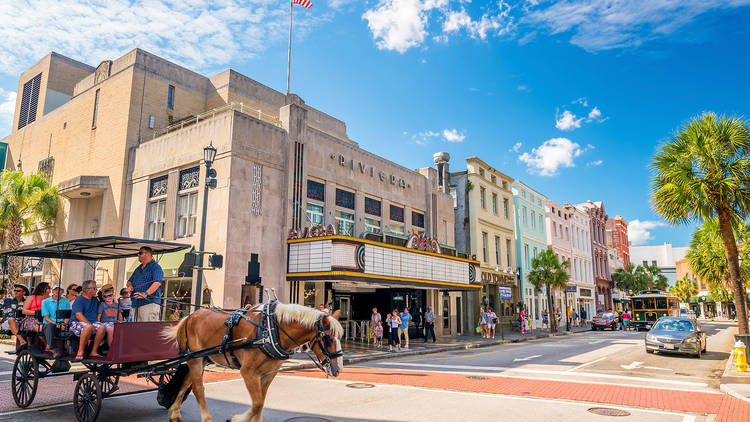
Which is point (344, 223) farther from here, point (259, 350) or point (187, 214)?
point (259, 350)

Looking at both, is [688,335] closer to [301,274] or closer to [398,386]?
[398,386]

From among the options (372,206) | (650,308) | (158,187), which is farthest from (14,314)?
(650,308)

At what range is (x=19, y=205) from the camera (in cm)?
2602

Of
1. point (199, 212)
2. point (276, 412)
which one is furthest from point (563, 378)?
point (199, 212)

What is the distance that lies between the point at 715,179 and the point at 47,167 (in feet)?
121

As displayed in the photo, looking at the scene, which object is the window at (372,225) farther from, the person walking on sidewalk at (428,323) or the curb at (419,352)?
the curb at (419,352)

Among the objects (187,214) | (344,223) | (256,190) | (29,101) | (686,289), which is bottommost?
(686,289)

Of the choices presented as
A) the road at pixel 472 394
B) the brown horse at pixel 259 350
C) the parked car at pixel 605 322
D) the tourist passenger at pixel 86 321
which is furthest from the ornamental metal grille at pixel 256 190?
the parked car at pixel 605 322

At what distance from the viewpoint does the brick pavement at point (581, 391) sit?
9.36m

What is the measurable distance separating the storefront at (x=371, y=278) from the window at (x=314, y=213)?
86.8 inches

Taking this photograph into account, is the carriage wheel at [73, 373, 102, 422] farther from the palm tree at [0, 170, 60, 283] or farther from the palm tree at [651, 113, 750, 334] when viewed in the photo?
the palm tree at [0, 170, 60, 283]

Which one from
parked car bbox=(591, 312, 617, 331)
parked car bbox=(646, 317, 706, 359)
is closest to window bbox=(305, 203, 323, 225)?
parked car bbox=(646, 317, 706, 359)

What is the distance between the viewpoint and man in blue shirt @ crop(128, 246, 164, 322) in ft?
→ 27.3

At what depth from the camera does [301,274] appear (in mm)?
21219
